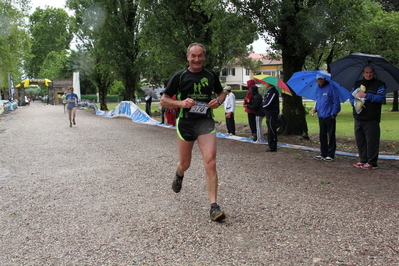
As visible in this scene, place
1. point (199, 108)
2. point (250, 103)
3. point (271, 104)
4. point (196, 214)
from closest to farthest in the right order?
1. point (199, 108)
2. point (196, 214)
3. point (271, 104)
4. point (250, 103)

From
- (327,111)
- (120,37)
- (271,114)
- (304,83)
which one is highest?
(120,37)

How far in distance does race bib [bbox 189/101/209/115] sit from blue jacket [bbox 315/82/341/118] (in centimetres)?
479

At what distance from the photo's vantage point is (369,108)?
7.46 m

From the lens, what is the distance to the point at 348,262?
11.0 ft

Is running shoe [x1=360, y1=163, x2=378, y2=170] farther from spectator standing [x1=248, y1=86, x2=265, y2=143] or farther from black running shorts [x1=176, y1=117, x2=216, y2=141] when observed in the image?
black running shorts [x1=176, y1=117, x2=216, y2=141]

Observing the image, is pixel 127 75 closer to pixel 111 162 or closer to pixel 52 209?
pixel 111 162

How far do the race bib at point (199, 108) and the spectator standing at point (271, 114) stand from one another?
5649mm

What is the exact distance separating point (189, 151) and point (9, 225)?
2.24 metres

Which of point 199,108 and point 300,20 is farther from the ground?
point 300,20

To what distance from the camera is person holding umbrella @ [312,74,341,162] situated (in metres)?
8.50

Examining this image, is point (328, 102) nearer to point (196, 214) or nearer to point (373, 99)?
point (373, 99)

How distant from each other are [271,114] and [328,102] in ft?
6.24

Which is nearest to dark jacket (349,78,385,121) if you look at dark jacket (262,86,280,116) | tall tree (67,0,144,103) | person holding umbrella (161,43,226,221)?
dark jacket (262,86,280,116)

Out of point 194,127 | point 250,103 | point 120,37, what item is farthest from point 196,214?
point 120,37
